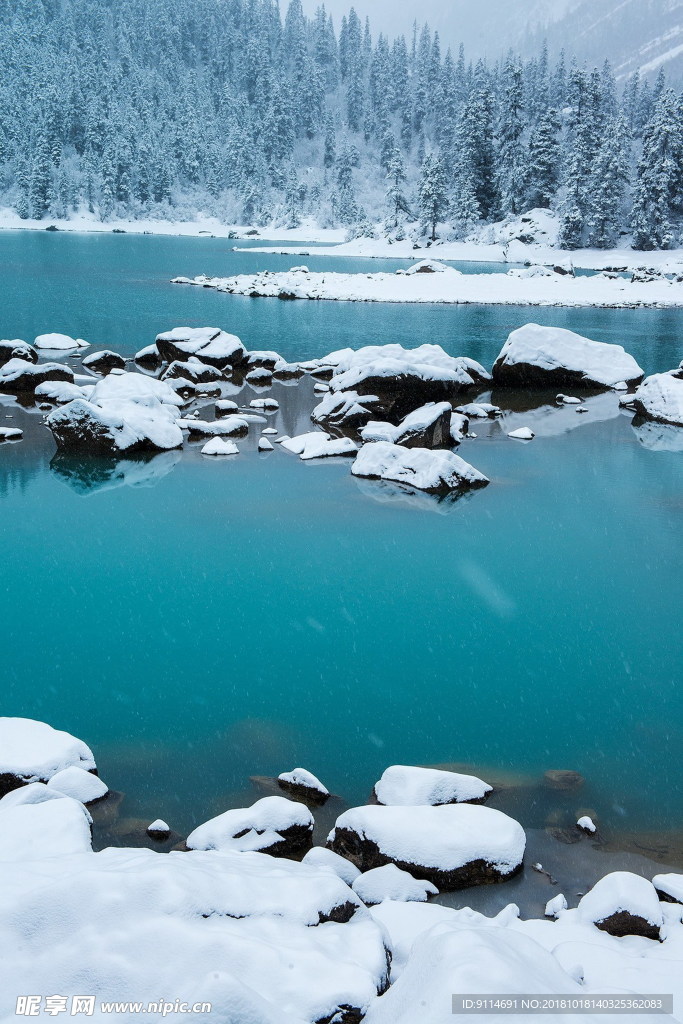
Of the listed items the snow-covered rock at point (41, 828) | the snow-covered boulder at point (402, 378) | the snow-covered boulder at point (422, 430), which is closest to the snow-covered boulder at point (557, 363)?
the snow-covered boulder at point (402, 378)

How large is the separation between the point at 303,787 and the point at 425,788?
4.31 feet

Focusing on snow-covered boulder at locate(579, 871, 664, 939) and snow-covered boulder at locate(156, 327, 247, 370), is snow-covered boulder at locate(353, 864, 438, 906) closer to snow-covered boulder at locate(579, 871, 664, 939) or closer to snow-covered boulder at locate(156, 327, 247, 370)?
snow-covered boulder at locate(579, 871, 664, 939)

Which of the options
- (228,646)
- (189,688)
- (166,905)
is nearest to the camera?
(166,905)

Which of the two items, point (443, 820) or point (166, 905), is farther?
point (443, 820)

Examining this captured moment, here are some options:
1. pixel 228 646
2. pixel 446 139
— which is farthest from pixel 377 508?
pixel 446 139

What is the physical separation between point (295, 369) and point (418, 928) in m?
25.2

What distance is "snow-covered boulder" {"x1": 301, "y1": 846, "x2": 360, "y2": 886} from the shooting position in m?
6.73

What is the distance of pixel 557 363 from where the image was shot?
2909 centimetres

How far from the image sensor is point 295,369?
2952 centimetres

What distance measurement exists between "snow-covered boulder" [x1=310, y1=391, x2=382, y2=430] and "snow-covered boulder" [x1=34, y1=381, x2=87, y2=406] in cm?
755

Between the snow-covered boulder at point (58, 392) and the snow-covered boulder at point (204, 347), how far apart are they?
17.8ft

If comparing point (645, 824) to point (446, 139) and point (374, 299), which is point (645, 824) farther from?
point (446, 139)

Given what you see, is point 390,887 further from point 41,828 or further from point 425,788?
point 41,828

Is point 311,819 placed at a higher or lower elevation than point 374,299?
lower
